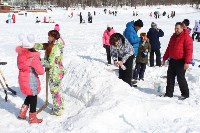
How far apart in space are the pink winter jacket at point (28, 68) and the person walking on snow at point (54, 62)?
1.02 ft

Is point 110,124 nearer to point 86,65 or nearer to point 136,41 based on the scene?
point 86,65

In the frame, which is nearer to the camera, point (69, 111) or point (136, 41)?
point (69, 111)

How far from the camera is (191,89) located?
8.41 m

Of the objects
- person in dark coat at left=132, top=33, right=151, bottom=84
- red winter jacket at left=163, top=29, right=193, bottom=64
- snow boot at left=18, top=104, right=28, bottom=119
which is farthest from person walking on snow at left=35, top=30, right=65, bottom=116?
person in dark coat at left=132, top=33, right=151, bottom=84

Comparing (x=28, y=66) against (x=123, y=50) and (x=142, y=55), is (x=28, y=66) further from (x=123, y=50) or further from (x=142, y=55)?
(x=142, y=55)

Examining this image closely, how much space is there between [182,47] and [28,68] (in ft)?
10.2

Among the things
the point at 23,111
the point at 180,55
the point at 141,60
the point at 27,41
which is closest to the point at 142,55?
the point at 141,60

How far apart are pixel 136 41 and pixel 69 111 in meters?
3.10

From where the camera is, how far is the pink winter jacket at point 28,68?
5875mm

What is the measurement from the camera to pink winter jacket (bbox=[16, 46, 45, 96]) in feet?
19.3

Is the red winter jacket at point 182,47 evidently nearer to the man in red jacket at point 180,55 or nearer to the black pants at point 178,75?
the man in red jacket at point 180,55

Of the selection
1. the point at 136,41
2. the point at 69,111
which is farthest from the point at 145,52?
the point at 69,111

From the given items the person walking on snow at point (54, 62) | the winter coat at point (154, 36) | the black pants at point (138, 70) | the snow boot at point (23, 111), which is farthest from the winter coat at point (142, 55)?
the snow boot at point (23, 111)

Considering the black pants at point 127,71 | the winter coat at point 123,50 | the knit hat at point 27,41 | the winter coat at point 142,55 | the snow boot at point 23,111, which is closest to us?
the knit hat at point 27,41
